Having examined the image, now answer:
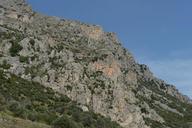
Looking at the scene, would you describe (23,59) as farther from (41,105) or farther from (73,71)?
(41,105)

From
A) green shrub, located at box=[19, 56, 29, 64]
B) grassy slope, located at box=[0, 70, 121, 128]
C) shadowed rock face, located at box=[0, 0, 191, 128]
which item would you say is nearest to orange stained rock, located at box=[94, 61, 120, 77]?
shadowed rock face, located at box=[0, 0, 191, 128]

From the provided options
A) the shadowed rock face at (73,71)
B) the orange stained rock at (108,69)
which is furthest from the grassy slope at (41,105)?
the orange stained rock at (108,69)

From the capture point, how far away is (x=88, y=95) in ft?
314

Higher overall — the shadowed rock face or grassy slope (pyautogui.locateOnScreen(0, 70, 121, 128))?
the shadowed rock face

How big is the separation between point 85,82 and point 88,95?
145 inches

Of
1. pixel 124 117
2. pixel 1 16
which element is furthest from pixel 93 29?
pixel 124 117

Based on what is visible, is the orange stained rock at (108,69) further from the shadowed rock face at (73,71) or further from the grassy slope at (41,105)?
the grassy slope at (41,105)

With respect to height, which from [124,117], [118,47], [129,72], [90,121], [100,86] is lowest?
[90,121]

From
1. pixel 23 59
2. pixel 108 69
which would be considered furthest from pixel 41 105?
pixel 108 69

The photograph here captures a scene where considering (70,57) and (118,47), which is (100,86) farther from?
(118,47)

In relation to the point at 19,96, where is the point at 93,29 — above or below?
above

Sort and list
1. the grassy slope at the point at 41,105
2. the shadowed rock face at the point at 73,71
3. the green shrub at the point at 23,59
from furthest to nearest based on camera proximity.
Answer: the shadowed rock face at the point at 73,71, the green shrub at the point at 23,59, the grassy slope at the point at 41,105

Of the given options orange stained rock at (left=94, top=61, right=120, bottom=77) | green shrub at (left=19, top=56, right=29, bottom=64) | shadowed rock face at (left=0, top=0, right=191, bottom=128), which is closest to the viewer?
green shrub at (left=19, top=56, right=29, bottom=64)

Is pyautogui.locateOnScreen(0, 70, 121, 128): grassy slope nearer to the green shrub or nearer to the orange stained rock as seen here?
the green shrub
